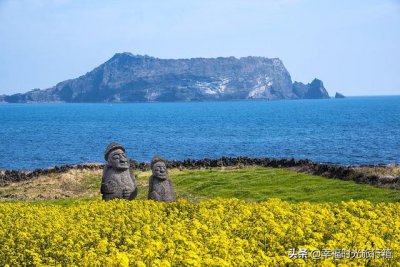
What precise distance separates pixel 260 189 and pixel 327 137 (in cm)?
6355

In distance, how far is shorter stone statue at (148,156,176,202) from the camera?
69.3 ft

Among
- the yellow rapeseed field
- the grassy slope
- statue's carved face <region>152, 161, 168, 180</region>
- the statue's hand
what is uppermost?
statue's carved face <region>152, 161, 168, 180</region>

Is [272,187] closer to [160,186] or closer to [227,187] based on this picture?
[227,187]

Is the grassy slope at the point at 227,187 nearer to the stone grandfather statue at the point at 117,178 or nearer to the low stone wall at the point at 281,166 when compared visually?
the low stone wall at the point at 281,166

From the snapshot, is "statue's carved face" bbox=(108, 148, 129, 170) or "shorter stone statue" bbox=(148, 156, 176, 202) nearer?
"shorter stone statue" bbox=(148, 156, 176, 202)

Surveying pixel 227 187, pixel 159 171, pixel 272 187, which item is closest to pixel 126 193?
pixel 159 171

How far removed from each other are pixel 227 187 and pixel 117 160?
31.1 ft

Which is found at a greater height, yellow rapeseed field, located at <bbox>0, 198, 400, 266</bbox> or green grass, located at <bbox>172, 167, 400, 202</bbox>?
yellow rapeseed field, located at <bbox>0, 198, 400, 266</bbox>

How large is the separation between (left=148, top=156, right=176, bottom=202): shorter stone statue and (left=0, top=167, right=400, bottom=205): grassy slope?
6156mm

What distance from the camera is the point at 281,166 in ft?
127

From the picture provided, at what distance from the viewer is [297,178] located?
31578mm

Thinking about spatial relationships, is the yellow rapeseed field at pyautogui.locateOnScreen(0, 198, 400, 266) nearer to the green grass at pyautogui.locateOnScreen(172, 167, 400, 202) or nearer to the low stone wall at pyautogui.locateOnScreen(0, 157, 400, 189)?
the green grass at pyautogui.locateOnScreen(172, 167, 400, 202)

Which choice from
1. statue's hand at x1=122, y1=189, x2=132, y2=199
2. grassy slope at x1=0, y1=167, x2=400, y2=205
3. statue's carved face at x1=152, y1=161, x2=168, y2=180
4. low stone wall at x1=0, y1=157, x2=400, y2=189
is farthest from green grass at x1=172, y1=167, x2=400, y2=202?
statue's hand at x1=122, y1=189, x2=132, y2=199

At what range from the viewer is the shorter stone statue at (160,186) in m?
21.1
